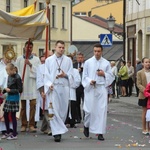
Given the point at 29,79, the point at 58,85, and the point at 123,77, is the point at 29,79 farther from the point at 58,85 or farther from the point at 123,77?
the point at 123,77

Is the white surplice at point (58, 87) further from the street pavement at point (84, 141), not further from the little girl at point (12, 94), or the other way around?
the little girl at point (12, 94)

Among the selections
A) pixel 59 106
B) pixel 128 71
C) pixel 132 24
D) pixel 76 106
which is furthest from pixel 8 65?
pixel 132 24

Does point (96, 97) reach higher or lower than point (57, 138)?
higher

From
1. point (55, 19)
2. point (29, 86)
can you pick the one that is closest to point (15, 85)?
A: point (29, 86)

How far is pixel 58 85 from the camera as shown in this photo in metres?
12.6

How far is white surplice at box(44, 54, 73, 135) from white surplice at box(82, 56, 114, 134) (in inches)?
16.2

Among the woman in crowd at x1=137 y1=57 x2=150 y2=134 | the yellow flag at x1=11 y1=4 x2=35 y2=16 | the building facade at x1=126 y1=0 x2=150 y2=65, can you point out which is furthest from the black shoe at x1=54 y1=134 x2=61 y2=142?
the building facade at x1=126 y1=0 x2=150 y2=65

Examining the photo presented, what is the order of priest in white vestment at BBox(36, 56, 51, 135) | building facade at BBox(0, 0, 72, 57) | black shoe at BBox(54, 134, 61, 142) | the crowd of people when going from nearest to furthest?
black shoe at BBox(54, 134, 61, 142), the crowd of people, priest in white vestment at BBox(36, 56, 51, 135), building facade at BBox(0, 0, 72, 57)

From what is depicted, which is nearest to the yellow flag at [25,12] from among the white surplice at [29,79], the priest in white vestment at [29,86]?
the priest in white vestment at [29,86]

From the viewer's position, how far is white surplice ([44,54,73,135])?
1245 cm

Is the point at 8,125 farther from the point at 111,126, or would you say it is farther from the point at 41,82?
the point at 111,126

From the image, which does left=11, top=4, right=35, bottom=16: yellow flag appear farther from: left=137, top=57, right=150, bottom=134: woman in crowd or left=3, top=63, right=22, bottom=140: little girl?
left=137, top=57, right=150, bottom=134: woman in crowd

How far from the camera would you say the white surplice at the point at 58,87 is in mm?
12453

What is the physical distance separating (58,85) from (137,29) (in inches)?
1067
